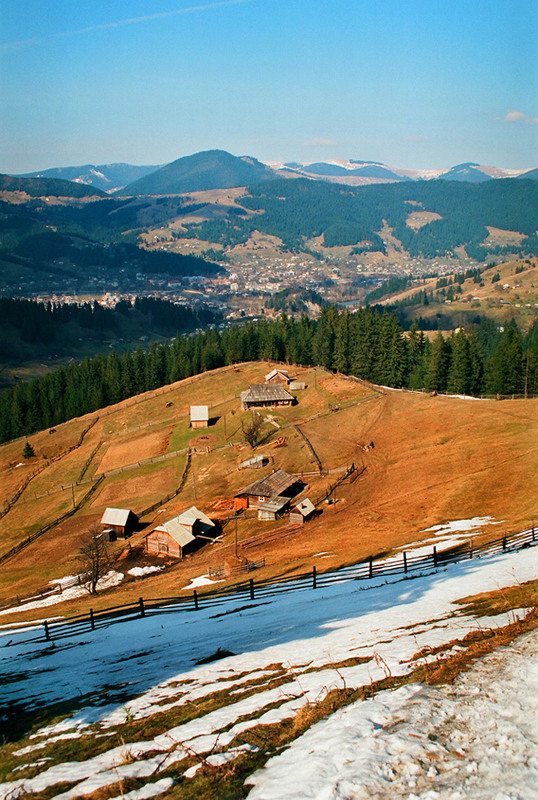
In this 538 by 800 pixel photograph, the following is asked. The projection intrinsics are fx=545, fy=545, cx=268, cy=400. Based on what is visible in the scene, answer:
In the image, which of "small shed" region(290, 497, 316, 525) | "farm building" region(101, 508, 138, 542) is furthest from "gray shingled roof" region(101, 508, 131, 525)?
"small shed" region(290, 497, 316, 525)

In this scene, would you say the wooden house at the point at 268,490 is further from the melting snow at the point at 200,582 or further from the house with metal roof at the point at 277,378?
the house with metal roof at the point at 277,378

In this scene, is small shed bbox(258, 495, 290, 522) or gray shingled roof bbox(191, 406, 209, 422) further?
gray shingled roof bbox(191, 406, 209, 422)

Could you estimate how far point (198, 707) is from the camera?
42.9 ft

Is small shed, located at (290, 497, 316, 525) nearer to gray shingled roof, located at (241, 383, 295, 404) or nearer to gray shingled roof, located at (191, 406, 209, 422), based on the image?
gray shingled roof, located at (191, 406, 209, 422)

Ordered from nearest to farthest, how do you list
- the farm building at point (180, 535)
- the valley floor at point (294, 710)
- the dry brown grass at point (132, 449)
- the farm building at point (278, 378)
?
the valley floor at point (294, 710)
the farm building at point (180, 535)
the dry brown grass at point (132, 449)
the farm building at point (278, 378)

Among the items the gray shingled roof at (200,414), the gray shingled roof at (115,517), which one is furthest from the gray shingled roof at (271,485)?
the gray shingled roof at (200,414)

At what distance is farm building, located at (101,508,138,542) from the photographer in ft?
204

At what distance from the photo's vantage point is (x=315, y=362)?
403 ft

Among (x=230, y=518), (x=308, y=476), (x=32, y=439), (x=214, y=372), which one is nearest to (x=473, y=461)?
(x=308, y=476)

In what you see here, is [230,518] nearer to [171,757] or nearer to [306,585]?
[306,585]

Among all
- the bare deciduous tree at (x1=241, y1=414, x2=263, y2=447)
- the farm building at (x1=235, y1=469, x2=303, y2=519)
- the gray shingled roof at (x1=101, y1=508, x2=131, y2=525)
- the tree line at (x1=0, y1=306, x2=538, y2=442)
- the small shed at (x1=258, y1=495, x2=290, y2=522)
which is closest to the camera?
the small shed at (x1=258, y1=495, x2=290, y2=522)

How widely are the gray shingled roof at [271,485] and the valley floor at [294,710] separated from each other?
38.6 metres

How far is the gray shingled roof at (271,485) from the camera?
199 feet

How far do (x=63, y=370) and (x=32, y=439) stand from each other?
33.5m
